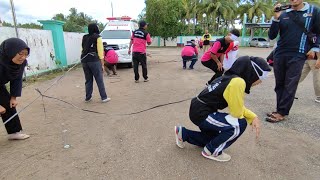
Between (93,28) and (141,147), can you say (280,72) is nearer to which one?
(141,147)

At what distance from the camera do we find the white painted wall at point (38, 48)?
27.9ft

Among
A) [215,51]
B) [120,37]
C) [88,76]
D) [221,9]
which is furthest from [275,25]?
[221,9]

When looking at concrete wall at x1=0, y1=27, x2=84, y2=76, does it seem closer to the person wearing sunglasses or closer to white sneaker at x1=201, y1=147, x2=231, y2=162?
the person wearing sunglasses

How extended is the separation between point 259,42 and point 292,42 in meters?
31.4

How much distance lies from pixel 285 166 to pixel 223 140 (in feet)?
2.55

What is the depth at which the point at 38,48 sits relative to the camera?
30.5 ft

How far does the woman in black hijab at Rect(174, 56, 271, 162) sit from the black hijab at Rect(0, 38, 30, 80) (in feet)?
7.29

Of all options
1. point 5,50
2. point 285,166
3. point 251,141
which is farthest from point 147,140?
point 5,50

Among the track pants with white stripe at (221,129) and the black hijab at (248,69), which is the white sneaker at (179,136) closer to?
the track pants with white stripe at (221,129)

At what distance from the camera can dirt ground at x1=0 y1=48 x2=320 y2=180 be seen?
2.95 m

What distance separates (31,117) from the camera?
16.0 ft

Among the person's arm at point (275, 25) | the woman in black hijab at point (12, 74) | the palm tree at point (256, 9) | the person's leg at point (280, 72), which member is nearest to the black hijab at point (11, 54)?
the woman in black hijab at point (12, 74)

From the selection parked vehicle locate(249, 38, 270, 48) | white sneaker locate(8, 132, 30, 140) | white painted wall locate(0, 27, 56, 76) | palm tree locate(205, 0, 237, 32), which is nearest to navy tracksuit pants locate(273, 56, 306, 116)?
white sneaker locate(8, 132, 30, 140)

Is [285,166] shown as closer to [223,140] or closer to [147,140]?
[223,140]
